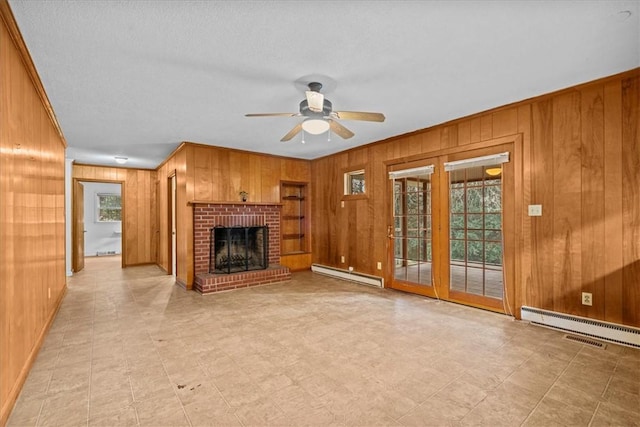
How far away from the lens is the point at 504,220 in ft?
11.7

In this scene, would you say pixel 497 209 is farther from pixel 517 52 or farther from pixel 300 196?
pixel 300 196

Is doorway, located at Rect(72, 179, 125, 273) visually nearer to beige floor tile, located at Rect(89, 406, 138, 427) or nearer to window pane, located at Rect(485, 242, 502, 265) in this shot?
beige floor tile, located at Rect(89, 406, 138, 427)

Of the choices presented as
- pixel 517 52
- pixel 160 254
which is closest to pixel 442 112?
pixel 517 52

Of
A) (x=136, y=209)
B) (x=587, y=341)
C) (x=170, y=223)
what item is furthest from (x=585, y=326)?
(x=136, y=209)

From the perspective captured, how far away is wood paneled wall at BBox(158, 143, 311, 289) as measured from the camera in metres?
5.12

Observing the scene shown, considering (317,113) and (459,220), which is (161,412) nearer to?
(317,113)

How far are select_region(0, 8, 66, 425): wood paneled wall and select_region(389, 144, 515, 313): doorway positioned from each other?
4233 mm

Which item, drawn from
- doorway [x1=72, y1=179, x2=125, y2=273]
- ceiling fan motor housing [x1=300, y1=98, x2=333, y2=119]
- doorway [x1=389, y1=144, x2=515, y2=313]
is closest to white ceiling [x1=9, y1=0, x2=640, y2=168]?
ceiling fan motor housing [x1=300, y1=98, x2=333, y2=119]

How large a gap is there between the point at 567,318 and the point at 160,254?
7.52m

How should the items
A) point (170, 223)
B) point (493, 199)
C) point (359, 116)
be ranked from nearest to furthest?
1. point (359, 116)
2. point (493, 199)
3. point (170, 223)

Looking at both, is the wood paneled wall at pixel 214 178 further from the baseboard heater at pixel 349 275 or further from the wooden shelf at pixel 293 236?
the baseboard heater at pixel 349 275

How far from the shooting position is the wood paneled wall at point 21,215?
1847 mm

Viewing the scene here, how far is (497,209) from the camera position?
3.68 m

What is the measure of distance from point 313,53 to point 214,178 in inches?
141
